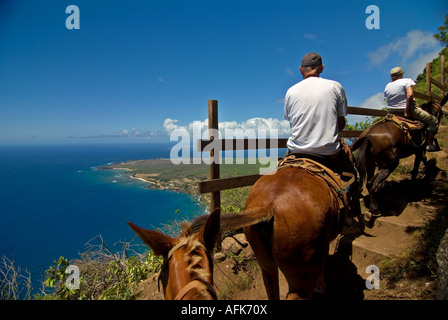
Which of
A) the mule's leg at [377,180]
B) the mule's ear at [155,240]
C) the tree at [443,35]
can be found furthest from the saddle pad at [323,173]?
the tree at [443,35]

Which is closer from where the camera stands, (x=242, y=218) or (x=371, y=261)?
(x=242, y=218)

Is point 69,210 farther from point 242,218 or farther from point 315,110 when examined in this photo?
point 315,110

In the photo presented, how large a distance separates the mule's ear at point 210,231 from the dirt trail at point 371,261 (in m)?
2.59

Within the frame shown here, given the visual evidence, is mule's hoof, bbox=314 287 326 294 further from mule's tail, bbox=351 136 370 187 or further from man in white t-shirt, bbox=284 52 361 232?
mule's tail, bbox=351 136 370 187

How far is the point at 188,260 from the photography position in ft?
3.89

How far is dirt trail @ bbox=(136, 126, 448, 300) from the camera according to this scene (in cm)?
310

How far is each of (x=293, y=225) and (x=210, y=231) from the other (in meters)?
0.81

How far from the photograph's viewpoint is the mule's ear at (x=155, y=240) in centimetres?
126

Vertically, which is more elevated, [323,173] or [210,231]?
[323,173]

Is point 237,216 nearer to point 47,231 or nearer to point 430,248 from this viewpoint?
point 430,248

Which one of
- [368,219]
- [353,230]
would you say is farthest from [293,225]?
[368,219]

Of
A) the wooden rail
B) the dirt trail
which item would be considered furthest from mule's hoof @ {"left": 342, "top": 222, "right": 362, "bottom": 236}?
the wooden rail

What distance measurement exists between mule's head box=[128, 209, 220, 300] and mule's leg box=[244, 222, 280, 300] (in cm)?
72
